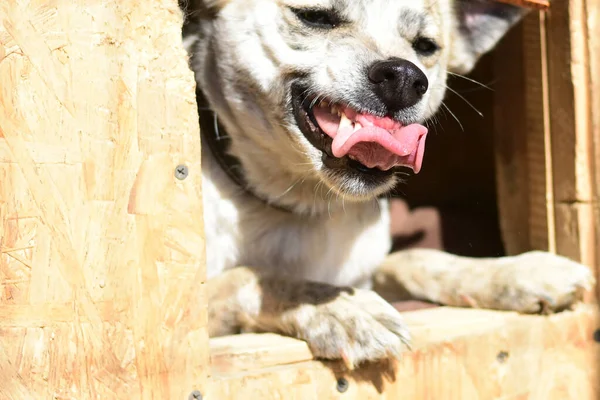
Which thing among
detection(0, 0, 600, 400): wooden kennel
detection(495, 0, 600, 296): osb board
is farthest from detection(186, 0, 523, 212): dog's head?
detection(0, 0, 600, 400): wooden kennel

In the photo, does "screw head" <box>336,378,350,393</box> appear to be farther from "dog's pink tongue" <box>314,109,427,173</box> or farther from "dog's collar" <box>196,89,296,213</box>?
"dog's collar" <box>196,89,296,213</box>

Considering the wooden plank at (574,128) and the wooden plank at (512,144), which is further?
the wooden plank at (512,144)

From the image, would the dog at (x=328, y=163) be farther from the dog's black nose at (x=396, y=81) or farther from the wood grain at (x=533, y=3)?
the wood grain at (x=533, y=3)

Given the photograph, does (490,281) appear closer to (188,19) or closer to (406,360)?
(406,360)

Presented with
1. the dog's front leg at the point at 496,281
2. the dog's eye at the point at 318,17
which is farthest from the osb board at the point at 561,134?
the dog's eye at the point at 318,17

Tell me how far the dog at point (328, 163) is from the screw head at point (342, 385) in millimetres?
45

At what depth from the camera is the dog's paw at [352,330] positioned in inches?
64.6

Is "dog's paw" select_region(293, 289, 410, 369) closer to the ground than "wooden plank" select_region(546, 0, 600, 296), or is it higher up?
closer to the ground

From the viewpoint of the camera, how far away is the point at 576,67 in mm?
2148

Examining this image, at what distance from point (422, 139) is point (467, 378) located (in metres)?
0.61

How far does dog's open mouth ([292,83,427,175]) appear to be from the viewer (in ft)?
5.60

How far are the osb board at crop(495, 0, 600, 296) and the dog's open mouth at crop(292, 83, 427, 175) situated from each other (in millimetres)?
633

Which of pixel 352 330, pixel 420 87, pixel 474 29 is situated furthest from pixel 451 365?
pixel 474 29

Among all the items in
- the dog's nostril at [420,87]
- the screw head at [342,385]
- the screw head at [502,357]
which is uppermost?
the dog's nostril at [420,87]
